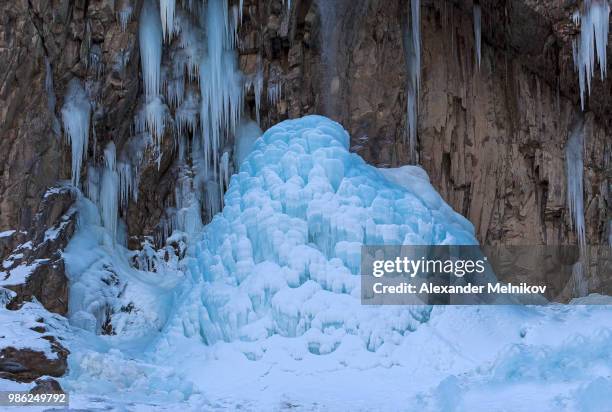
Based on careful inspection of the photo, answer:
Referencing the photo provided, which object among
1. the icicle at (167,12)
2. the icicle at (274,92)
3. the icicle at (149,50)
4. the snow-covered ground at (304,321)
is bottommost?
the snow-covered ground at (304,321)

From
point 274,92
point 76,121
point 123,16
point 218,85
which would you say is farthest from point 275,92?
point 76,121

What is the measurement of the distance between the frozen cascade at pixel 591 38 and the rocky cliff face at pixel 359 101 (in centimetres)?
18

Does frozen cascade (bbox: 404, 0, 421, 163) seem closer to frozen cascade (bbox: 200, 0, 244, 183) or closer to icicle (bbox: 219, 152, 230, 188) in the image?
frozen cascade (bbox: 200, 0, 244, 183)

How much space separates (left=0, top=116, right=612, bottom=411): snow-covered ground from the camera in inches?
360

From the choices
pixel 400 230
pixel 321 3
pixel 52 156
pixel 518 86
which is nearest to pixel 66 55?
pixel 52 156

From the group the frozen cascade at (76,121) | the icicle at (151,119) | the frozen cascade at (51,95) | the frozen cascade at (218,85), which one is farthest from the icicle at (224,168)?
the frozen cascade at (51,95)

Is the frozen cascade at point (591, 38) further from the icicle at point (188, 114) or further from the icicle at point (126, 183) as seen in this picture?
the icicle at point (126, 183)

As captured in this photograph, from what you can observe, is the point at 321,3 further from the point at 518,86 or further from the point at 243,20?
the point at 518,86

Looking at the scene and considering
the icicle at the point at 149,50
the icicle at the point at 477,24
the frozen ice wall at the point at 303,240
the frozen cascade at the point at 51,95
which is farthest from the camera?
the icicle at the point at 477,24

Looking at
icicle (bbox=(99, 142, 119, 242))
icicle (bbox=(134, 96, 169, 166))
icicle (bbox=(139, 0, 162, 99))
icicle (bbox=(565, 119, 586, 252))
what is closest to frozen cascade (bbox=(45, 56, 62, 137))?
icicle (bbox=(99, 142, 119, 242))

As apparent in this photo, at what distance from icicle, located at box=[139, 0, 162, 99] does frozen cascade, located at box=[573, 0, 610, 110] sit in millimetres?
6658

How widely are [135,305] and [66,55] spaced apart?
383 cm

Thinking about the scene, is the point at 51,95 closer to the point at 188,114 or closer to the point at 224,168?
the point at 188,114

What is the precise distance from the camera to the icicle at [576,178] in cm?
1543
